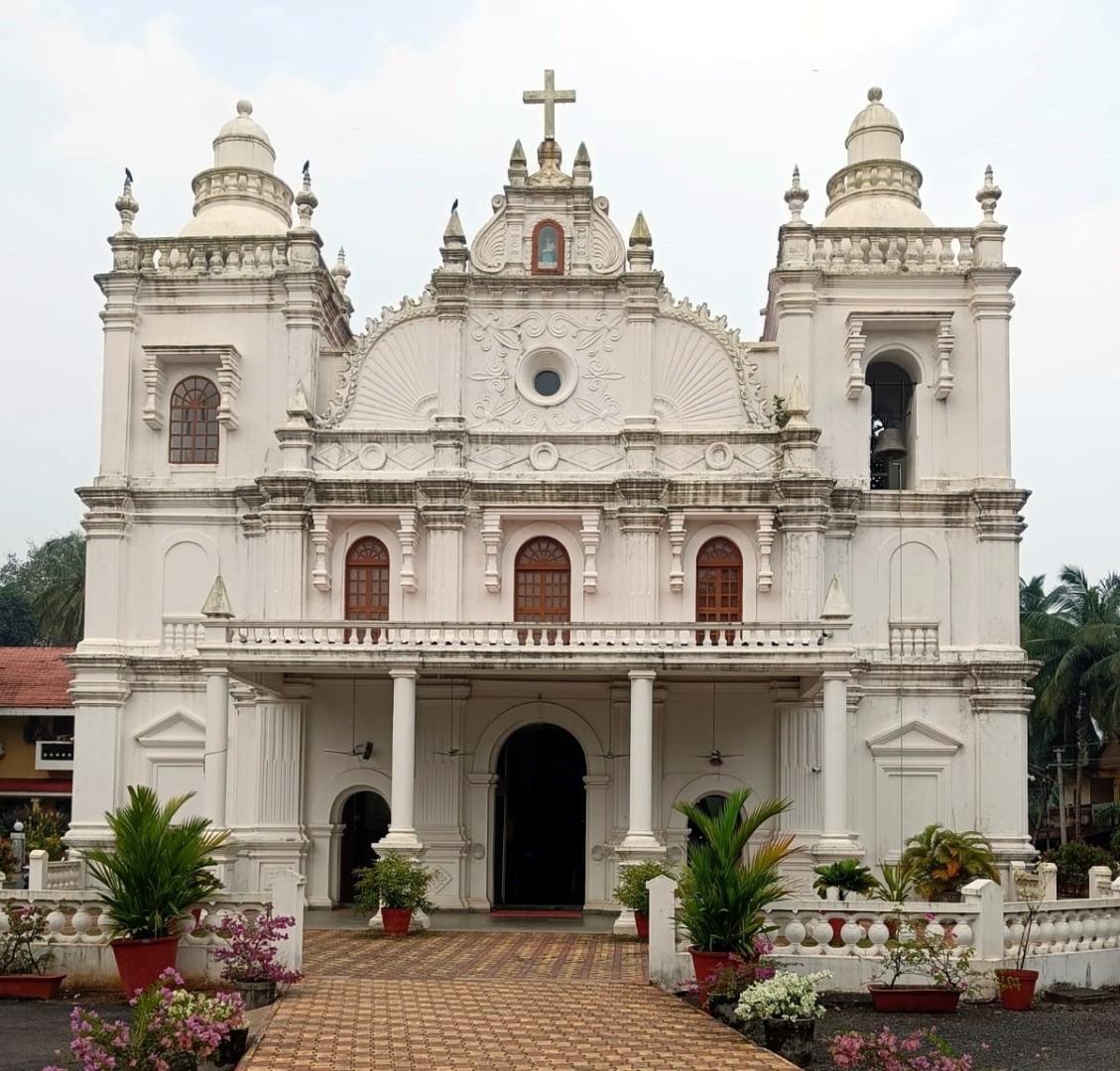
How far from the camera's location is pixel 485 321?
27703mm

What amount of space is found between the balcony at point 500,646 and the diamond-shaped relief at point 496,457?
3.55m

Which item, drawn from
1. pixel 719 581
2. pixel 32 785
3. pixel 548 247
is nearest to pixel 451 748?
pixel 719 581

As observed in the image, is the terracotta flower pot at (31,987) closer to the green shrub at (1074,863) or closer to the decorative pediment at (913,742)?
the decorative pediment at (913,742)

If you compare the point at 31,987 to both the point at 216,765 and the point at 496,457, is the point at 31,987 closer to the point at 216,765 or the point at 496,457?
the point at 216,765

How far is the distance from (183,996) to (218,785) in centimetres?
1301

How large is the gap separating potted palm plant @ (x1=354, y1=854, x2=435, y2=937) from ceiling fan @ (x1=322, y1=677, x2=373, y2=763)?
4.50 meters

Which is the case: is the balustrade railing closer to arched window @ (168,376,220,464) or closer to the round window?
arched window @ (168,376,220,464)

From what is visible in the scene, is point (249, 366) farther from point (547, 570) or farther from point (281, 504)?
point (547, 570)

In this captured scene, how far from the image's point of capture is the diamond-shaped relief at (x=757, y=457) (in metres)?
26.9

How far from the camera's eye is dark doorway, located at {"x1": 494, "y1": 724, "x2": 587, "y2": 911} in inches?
1073

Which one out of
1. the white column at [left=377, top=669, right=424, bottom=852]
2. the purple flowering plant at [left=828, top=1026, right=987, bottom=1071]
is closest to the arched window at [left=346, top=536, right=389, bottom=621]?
the white column at [left=377, top=669, right=424, bottom=852]

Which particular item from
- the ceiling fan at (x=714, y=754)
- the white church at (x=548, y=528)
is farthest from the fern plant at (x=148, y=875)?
the ceiling fan at (x=714, y=754)

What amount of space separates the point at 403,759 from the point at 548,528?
17.6 ft

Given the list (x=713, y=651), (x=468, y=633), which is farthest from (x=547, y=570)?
(x=713, y=651)
